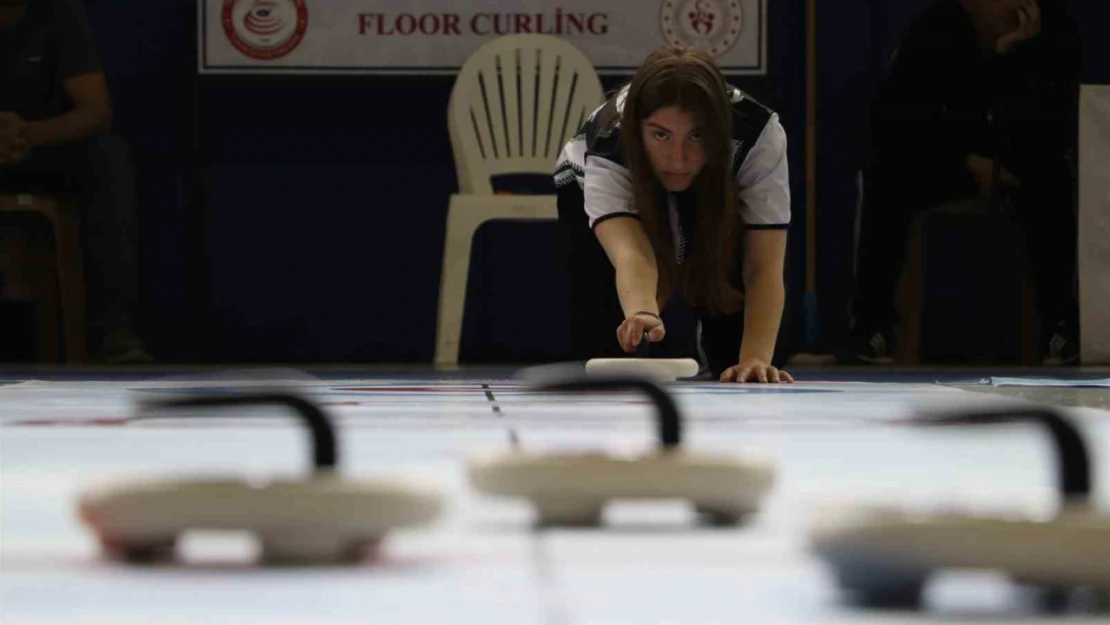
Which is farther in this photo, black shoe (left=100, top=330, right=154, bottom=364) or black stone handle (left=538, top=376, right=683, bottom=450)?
black shoe (left=100, top=330, right=154, bottom=364)

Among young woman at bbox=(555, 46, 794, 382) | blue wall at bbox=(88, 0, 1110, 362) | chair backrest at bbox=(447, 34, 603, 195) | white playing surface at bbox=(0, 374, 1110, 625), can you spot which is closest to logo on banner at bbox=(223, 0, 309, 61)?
blue wall at bbox=(88, 0, 1110, 362)

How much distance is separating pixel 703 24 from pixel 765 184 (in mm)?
2891

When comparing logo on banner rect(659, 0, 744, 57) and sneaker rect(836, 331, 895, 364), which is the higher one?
logo on banner rect(659, 0, 744, 57)

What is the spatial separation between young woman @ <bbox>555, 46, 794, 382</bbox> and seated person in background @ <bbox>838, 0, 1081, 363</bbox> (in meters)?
2.26

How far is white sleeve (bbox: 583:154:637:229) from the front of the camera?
257cm

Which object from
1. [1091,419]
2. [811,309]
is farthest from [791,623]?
[811,309]

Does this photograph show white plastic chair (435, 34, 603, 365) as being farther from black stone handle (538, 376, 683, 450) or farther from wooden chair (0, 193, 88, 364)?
black stone handle (538, 376, 683, 450)

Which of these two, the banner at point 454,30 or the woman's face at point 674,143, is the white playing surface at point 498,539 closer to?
the woman's face at point 674,143

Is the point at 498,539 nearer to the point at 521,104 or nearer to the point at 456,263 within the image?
the point at 456,263

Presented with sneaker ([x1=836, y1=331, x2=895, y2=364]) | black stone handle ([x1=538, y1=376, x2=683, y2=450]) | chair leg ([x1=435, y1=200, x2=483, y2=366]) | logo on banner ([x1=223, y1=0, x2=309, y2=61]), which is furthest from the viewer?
logo on banner ([x1=223, y1=0, x2=309, y2=61])

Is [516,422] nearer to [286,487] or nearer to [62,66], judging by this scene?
[286,487]

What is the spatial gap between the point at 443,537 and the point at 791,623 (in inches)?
8.6

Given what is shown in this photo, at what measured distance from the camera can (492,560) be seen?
599mm

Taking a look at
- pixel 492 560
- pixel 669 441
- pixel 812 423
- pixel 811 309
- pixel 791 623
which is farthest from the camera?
pixel 811 309
